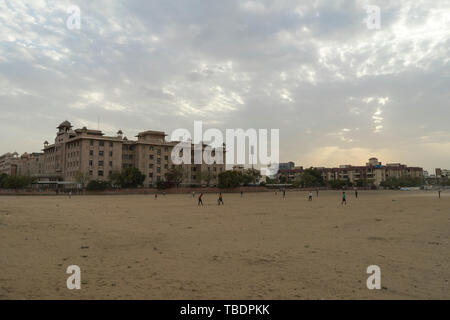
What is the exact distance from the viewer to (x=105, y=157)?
274 ft

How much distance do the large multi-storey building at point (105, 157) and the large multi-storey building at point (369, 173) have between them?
87.0 m

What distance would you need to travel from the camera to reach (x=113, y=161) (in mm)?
85062

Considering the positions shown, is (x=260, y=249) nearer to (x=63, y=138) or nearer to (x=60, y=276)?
(x=60, y=276)

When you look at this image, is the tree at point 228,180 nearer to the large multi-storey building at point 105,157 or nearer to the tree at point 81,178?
the large multi-storey building at point 105,157

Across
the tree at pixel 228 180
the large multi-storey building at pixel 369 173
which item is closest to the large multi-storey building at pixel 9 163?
the tree at pixel 228 180

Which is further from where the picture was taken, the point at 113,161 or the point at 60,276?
the point at 113,161

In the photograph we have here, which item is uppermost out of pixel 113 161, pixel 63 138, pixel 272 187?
pixel 63 138

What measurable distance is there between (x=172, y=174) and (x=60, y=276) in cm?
7734

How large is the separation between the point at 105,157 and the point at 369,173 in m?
132

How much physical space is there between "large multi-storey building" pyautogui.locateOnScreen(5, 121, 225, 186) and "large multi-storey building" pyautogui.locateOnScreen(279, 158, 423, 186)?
8704 cm

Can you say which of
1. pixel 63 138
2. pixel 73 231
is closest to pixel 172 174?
pixel 63 138

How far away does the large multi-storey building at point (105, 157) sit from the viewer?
80.8m

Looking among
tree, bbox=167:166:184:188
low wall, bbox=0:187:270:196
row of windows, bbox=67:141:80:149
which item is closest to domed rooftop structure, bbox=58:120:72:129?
row of windows, bbox=67:141:80:149
